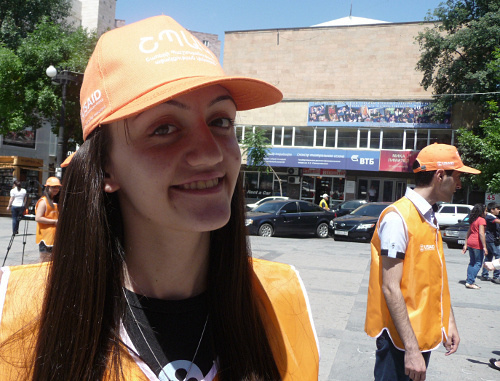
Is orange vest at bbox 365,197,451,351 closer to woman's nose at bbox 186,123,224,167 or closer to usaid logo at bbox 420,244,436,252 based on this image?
usaid logo at bbox 420,244,436,252

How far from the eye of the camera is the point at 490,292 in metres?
8.62

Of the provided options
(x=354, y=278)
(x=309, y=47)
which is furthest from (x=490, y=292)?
(x=309, y=47)

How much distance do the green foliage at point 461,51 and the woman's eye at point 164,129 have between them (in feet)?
85.7

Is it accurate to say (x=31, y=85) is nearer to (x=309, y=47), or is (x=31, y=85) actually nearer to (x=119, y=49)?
(x=309, y=47)

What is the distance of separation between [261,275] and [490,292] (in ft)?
28.4

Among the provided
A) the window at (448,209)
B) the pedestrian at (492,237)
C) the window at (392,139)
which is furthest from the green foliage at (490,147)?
the pedestrian at (492,237)

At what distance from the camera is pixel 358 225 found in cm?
1603

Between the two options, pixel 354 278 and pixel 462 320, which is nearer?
pixel 462 320

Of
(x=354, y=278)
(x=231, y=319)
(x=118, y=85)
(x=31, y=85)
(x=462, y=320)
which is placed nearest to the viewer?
(x=118, y=85)

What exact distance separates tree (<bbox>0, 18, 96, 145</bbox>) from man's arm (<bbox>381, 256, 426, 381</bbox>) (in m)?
20.0

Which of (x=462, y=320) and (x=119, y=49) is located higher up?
(x=119, y=49)

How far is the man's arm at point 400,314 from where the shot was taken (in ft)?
7.80

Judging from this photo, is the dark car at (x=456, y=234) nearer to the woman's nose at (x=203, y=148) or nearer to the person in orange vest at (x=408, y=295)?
the person in orange vest at (x=408, y=295)

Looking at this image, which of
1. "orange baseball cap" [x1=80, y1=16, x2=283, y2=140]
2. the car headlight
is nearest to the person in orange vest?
"orange baseball cap" [x1=80, y1=16, x2=283, y2=140]
